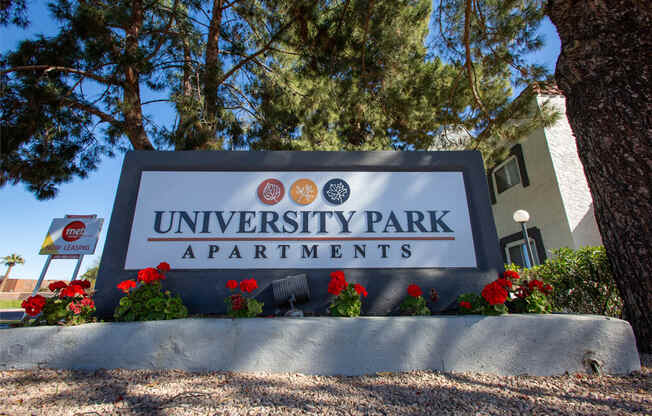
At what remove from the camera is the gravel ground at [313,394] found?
1.78 metres

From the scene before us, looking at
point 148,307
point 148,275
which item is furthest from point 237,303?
point 148,275

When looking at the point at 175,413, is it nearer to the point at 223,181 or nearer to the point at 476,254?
the point at 223,181

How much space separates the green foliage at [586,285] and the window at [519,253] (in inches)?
173

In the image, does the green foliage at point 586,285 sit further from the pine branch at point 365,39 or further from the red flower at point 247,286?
the pine branch at point 365,39

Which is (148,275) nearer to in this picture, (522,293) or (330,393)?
(330,393)

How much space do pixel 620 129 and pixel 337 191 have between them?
8.31 ft

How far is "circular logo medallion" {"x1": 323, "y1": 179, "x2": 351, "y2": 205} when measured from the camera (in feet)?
11.4

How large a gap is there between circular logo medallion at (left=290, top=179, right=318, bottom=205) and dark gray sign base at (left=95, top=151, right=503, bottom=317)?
0.17 m

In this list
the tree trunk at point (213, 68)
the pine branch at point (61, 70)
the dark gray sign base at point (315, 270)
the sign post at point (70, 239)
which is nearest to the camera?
the dark gray sign base at point (315, 270)

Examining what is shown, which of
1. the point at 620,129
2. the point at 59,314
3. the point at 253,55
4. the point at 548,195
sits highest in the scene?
the point at 253,55

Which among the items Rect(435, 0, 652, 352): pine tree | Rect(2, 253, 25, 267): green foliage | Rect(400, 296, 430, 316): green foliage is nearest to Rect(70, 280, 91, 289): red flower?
Rect(400, 296, 430, 316): green foliage

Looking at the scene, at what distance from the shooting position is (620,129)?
2.66m

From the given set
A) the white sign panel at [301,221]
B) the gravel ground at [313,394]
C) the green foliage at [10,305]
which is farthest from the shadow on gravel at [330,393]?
the green foliage at [10,305]

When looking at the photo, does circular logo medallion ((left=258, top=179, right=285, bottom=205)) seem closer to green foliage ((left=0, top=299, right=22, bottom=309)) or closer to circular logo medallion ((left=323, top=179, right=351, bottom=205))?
circular logo medallion ((left=323, top=179, right=351, bottom=205))
